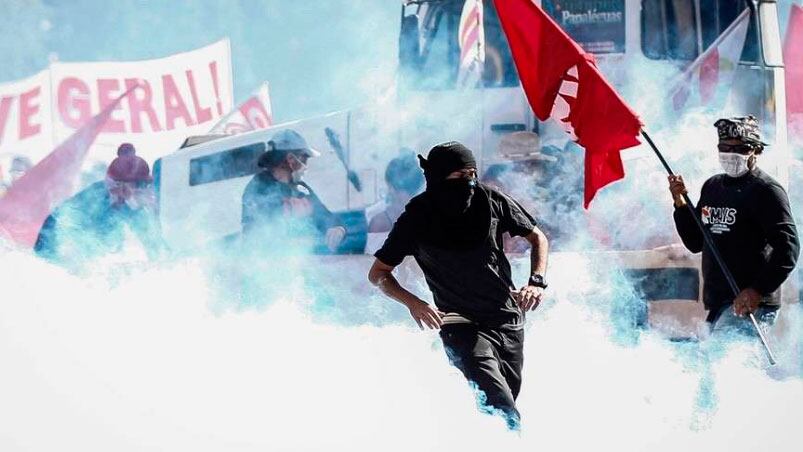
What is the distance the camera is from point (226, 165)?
10344 millimetres

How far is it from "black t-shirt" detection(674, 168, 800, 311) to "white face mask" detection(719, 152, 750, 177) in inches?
1.1

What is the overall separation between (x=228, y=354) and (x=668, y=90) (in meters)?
3.98

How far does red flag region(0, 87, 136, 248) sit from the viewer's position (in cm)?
1112

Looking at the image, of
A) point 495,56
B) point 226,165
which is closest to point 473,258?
point 495,56

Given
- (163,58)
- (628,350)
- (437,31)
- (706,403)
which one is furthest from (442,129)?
(163,58)

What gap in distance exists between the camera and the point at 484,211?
5242mm

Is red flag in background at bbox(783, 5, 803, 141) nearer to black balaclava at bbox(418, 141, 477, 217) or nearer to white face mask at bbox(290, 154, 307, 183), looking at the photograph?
white face mask at bbox(290, 154, 307, 183)

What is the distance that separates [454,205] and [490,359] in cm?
64

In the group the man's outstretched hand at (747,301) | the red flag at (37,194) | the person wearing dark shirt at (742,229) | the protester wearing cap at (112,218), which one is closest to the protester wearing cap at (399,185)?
the protester wearing cap at (112,218)

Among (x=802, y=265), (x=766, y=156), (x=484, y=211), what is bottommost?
(x=802, y=265)

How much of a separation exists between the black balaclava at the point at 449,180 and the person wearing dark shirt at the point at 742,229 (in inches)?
53.1

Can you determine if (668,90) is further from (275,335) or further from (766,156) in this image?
(275,335)

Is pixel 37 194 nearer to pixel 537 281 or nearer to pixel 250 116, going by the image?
pixel 250 116

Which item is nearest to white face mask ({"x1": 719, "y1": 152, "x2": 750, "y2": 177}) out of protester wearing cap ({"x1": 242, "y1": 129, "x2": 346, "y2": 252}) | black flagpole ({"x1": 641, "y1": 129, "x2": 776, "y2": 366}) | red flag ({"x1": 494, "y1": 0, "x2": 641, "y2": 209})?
black flagpole ({"x1": 641, "y1": 129, "x2": 776, "y2": 366})
